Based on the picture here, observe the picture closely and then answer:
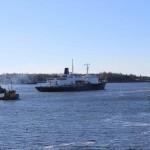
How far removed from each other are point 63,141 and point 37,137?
369 cm

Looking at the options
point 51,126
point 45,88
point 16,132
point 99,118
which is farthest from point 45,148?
point 45,88

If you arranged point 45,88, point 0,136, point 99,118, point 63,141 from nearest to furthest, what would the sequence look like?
point 63,141, point 0,136, point 99,118, point 45,88

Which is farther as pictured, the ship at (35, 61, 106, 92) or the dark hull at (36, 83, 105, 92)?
the ship at (35, 61, 106, 92)

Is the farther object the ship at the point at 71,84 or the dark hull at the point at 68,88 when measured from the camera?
the ship at the point at 71,84

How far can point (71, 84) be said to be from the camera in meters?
188

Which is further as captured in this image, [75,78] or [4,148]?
[75,78]

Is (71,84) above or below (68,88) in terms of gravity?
above

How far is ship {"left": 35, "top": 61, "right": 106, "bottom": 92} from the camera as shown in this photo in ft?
604

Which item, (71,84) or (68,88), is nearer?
(68,88)

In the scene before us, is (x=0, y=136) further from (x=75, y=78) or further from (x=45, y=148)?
(x=75, y=78)

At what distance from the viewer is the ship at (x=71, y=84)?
184250mm

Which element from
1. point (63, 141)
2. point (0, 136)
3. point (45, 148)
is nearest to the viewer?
point (45, 148)

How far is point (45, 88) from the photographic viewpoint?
18512cm

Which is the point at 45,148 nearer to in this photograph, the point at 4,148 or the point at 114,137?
the point at 4,148
